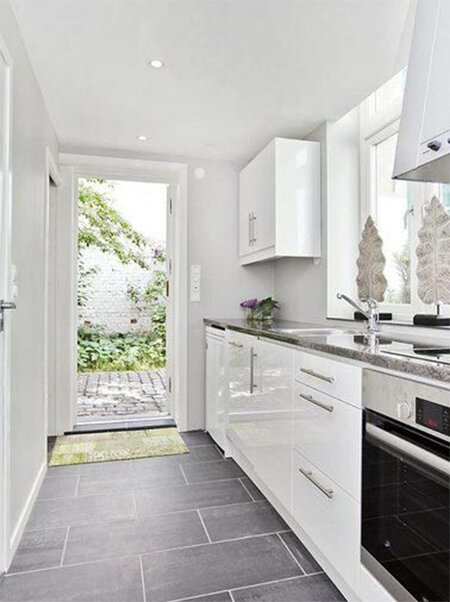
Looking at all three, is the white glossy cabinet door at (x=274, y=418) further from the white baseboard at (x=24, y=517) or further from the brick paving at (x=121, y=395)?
the brick paving at (x=121, y=395)

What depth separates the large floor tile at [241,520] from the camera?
1994 millimetres

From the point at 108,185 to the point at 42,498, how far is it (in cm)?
521

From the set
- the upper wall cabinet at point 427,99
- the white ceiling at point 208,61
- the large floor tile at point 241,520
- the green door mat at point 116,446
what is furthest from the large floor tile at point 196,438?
the upper wall cabinet at point 427,99

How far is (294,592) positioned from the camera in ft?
5.21

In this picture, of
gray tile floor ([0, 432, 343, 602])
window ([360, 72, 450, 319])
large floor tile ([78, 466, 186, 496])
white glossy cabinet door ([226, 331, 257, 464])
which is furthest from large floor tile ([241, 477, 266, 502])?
window ([360, 72, 450, 319])

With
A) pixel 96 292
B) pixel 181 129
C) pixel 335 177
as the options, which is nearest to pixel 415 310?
pixel 335 177

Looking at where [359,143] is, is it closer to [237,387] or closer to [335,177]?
[335,177]

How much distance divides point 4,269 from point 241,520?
1.59 metres

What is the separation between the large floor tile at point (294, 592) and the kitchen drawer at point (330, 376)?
731 millimetres

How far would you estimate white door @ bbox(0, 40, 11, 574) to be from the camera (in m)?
1.69

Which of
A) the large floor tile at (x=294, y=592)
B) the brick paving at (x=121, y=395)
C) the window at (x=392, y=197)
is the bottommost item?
the large floor tile at (x=294, y=592)

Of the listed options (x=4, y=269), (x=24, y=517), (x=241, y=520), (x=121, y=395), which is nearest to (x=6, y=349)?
(x=4, y=269)

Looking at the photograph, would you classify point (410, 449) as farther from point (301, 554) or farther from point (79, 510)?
point (79, 510)

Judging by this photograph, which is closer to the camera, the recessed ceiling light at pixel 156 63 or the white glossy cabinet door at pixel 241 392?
the recessed ceiling light at pixel 156 63
